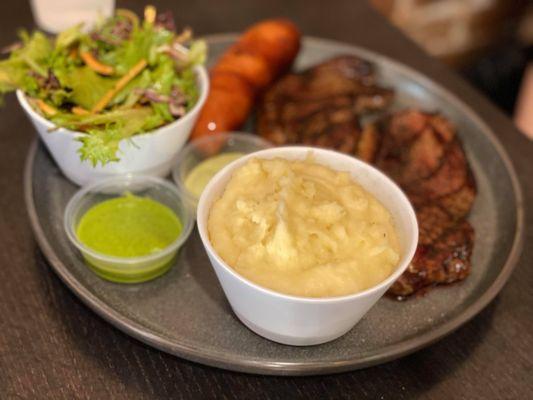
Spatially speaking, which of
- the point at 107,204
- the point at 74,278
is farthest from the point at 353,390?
the point at 107,204

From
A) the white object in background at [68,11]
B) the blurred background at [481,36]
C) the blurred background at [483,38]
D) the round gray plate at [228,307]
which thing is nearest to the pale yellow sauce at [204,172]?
the round gray plate at [228,307]

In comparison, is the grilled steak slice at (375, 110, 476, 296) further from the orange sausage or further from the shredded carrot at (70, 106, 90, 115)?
the shredded carrot at (70, 106, 90, 115)

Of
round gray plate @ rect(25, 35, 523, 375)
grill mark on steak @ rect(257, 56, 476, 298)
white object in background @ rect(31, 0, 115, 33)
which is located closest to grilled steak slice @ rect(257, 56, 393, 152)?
grill mark on steak @ rect(257, 56, 476, 298)

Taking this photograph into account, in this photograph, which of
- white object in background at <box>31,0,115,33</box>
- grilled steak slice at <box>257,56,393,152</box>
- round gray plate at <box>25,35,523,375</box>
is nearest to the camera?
round gray plate at <box>25,35,523,375</box>

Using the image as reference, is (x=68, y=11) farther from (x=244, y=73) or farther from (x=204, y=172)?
(x=204, y=172)

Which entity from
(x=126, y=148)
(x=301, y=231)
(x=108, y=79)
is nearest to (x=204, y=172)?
(x=126, y=148)

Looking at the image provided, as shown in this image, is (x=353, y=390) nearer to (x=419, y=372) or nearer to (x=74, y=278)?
(x=419, y=372)
